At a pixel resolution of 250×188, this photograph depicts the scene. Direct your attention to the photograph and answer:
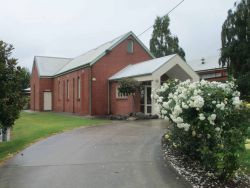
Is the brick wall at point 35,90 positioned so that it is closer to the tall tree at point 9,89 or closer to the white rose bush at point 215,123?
the tall tree at point 9,89

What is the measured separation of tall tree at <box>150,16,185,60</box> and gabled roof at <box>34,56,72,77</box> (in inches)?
680

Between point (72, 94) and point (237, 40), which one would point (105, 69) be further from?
point (237, 40)

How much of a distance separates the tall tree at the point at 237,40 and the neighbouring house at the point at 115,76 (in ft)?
35.0

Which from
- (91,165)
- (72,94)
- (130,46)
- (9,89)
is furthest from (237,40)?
(91,165)

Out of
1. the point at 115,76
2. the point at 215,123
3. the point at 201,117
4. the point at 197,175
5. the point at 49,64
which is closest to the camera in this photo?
the point at 201,117

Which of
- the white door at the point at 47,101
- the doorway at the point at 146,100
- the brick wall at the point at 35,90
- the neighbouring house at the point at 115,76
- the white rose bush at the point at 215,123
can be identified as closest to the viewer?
the white rose bush at the point at 215,123

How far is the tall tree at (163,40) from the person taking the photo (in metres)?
58.2

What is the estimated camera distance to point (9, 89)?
12.7 metres

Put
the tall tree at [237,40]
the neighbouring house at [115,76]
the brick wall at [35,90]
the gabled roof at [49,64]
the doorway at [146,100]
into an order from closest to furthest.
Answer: the neighbouring house at [115,76] < the doorway at [146,100] < the tall tree at [237,40] < the gabled roof at [49,64] < the brick wall at [35,90]

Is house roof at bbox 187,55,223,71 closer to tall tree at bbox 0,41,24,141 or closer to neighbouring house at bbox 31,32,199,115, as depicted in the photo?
neighbouring house at bbox 31,32,199,115

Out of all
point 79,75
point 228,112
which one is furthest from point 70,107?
point 228,112

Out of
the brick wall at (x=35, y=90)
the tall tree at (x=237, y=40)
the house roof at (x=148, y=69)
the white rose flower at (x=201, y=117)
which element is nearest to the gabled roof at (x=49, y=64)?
the brick wall at (x=35, y=90)

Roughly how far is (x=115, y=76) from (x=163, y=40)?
31528 millimetres

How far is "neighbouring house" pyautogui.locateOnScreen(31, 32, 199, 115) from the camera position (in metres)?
→ 24.8
